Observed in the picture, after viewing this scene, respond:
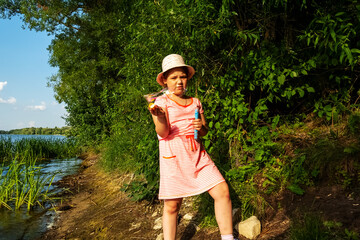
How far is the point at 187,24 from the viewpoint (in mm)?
2939

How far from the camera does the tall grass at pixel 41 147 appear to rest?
12.0 meters

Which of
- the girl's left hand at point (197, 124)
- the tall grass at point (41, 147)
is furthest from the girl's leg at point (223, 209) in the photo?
the tall grass at point (41, 147)

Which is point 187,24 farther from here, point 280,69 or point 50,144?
point 50,144

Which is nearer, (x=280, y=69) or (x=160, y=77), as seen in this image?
(x=160, y=77)

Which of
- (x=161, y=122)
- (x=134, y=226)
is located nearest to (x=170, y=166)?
(x=161, y=122)

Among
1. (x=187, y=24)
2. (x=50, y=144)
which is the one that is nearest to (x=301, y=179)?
(x=187, y=24)

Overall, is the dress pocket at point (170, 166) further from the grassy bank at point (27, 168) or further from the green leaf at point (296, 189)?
the grassy bank at point (27, 168)

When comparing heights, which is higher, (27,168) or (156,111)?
(156,111)

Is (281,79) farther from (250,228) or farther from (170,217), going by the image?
(170,217)

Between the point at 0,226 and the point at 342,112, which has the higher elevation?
the point at 342,112

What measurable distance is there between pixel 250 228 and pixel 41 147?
1303cm

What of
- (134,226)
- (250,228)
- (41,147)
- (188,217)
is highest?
(41,147)

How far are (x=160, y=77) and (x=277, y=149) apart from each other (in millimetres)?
1802

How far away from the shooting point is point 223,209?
2277 millimetres
